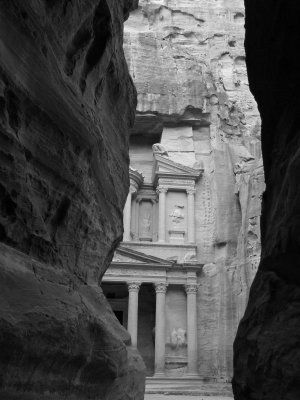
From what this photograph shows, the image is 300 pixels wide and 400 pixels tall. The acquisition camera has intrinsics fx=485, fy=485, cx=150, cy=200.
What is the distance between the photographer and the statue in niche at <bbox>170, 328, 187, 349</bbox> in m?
22.2

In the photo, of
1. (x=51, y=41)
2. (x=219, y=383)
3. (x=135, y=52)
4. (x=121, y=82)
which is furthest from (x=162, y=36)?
(x=51, y=41)

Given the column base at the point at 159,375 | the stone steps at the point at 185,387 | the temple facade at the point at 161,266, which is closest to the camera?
the stone steps at the point at 185,387

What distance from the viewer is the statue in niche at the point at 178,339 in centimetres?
2220

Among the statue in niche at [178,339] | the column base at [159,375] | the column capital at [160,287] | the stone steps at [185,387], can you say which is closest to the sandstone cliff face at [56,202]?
the stone steps at [185,387]

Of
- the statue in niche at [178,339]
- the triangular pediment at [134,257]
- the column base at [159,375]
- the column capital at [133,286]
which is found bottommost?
the column base at [159,375]

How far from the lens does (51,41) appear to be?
3.67 metres

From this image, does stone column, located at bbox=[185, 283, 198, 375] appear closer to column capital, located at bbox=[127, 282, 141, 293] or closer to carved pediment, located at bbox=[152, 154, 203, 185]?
column capital, located at bbox=[127, 282, 141, 293]

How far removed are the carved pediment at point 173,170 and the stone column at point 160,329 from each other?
6.11 meters

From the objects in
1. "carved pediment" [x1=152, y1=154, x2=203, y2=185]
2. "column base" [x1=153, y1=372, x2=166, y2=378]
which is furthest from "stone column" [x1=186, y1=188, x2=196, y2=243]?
"column base" [x1=153, y1=372, x2=166, y2=378]

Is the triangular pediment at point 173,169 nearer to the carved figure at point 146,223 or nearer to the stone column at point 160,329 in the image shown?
the carved figure at point 146,223

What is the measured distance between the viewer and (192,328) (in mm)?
22250

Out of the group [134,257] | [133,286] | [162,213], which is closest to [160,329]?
[133,286]

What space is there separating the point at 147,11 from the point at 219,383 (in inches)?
904

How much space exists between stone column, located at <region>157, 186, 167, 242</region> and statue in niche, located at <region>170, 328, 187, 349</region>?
462 centimetres
